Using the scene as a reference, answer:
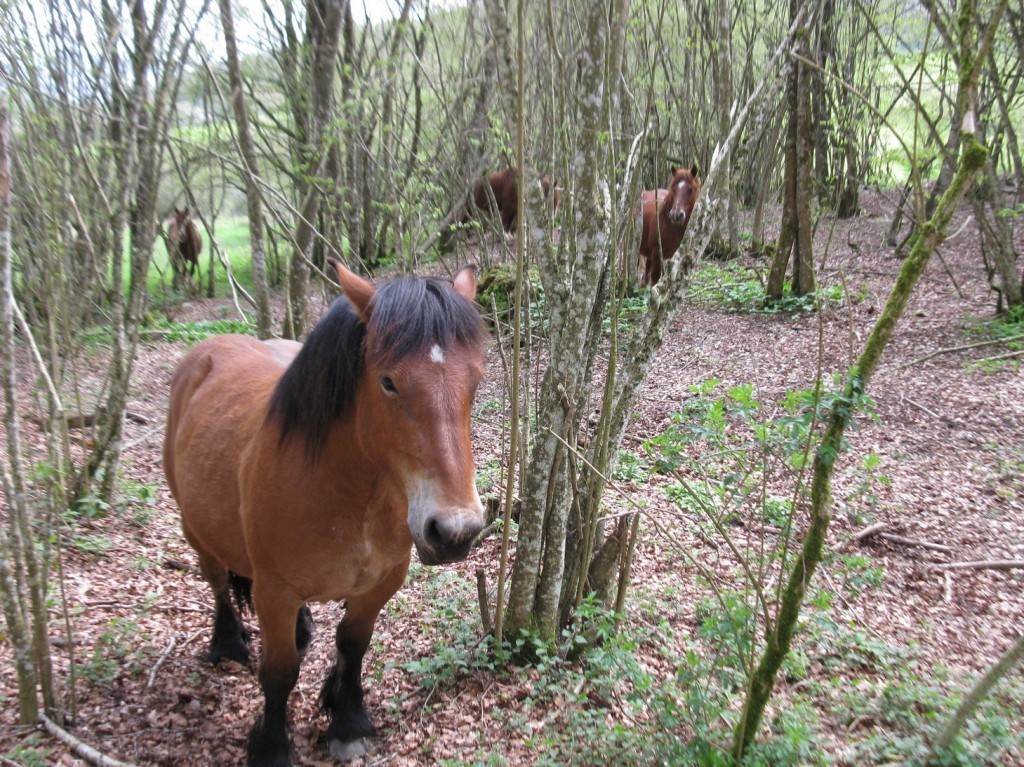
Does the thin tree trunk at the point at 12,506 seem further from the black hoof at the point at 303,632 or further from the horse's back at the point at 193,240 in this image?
the horse's back at the point at 193,240

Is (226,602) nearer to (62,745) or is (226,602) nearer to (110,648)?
(110,648)

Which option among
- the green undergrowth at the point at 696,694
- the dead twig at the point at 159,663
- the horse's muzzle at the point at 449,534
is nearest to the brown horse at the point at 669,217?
the green undergrowth at the point at 696,694

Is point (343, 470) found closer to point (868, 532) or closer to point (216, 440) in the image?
point (216, 440)

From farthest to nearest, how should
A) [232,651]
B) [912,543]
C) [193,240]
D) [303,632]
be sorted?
[193,240]
[912,543]
[232,651]
[303,632]

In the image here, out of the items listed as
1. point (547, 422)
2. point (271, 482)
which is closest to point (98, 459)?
point (271, 482)

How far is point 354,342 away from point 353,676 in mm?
1673

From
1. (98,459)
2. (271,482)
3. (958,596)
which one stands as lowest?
(958,596)

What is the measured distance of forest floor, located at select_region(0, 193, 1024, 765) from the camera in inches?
114

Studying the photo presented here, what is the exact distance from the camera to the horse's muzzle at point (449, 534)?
225 centimetres

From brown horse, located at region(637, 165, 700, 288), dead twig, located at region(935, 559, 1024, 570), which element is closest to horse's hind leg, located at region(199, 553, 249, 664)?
dead twig, located at region(935, 559, 1024, 570)

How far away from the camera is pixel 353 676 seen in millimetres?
3363

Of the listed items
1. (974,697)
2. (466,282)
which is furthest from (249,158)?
(974,697)

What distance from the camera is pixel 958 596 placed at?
4.29 metres

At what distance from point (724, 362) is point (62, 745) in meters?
7.16
